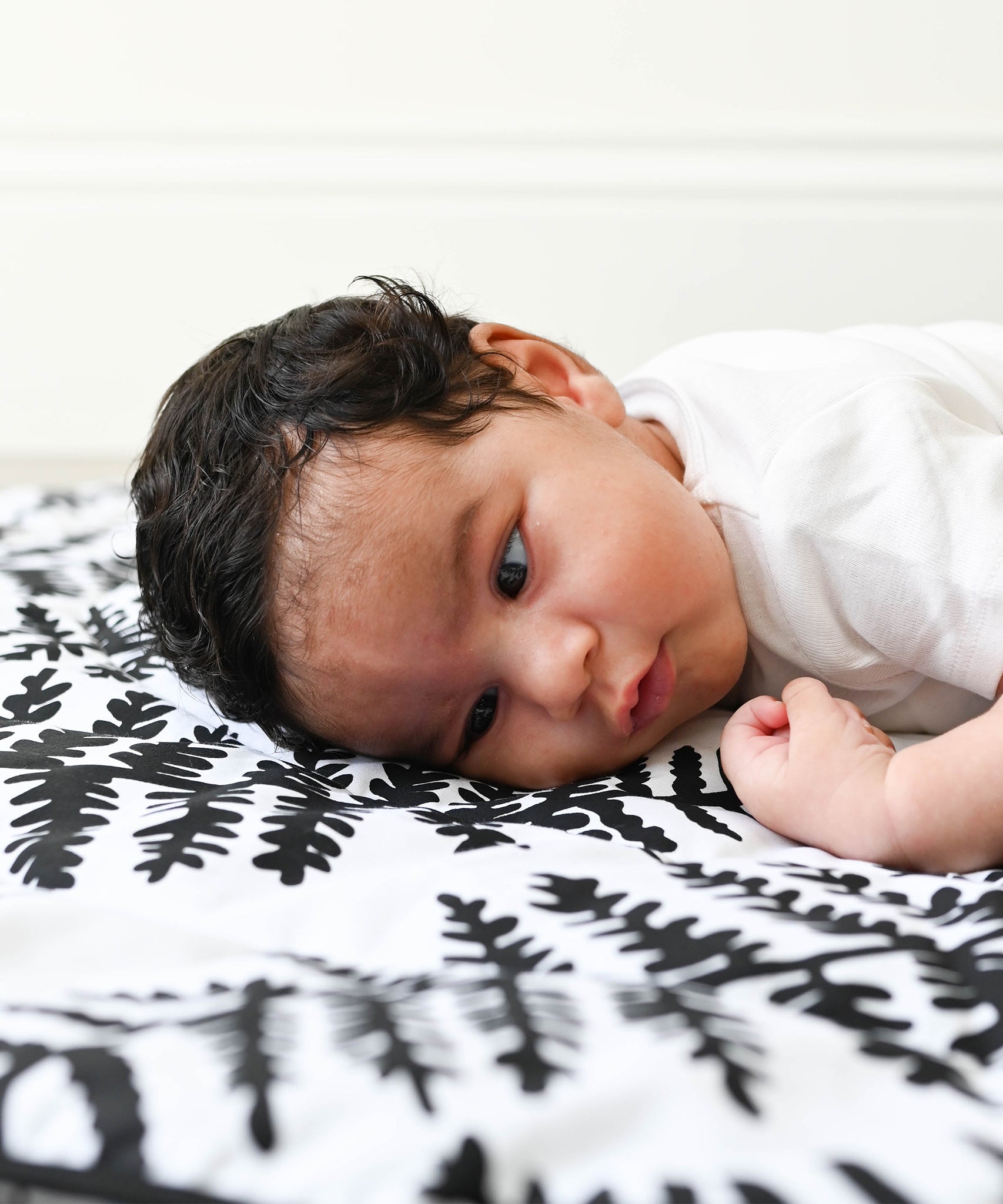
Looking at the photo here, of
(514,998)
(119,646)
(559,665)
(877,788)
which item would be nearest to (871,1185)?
(514,998)

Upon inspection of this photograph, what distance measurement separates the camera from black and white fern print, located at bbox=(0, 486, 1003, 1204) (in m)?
0.37

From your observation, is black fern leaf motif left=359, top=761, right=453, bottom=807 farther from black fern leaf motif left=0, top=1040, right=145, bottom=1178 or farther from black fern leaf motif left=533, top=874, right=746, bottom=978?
black fern leaf motif left=0, top=1040, right=145, bottom=1178

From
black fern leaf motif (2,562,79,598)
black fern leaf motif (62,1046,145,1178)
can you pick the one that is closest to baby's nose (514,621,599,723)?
black fern leaf motif (62,1046,145,1178)

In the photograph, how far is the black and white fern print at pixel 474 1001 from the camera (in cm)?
37

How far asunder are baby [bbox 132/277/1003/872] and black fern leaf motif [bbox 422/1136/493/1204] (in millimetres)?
403

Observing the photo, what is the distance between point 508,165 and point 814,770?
79.5 inches

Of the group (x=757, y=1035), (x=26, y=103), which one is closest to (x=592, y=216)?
(x=26, y=103)

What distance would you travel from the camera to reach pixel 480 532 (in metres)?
0.83

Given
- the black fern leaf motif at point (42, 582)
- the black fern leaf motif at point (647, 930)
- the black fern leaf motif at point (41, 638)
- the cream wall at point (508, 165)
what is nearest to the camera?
the black fern leaf motif at point (647, 930)

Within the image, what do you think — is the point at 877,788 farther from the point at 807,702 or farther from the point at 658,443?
the point at 658,443

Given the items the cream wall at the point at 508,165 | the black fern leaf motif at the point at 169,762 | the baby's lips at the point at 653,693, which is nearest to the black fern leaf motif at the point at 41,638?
the black fern leaf motif at the point at 169,762

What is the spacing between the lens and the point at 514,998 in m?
0.45

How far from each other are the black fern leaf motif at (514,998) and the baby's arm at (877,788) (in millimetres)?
251

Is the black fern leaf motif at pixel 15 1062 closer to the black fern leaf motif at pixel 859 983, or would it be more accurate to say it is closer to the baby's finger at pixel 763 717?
the black fern leaf motif at pixel 859 983
